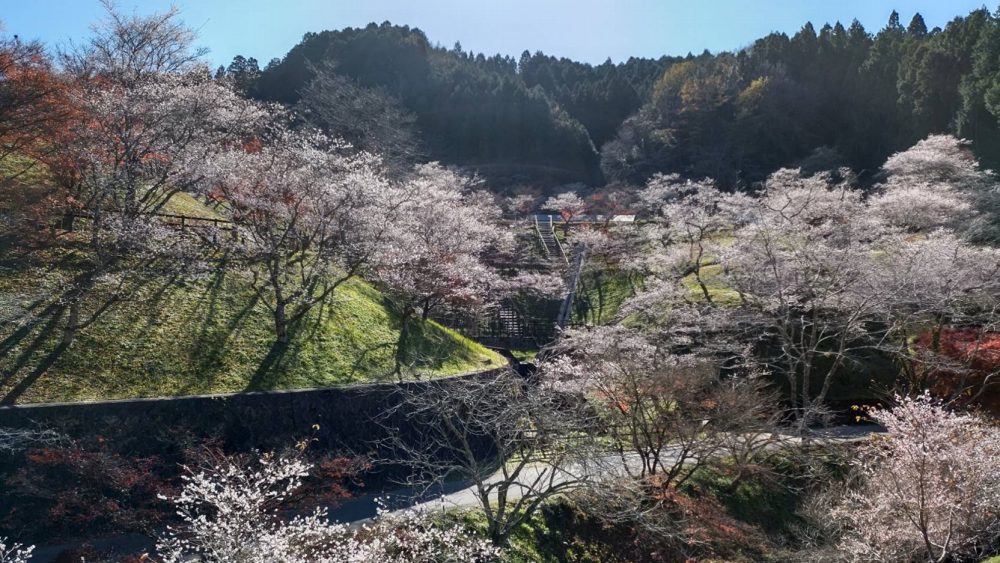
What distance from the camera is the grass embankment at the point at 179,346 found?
1302 centimetres

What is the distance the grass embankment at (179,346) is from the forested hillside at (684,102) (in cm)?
1970

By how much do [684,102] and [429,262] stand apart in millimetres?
29825

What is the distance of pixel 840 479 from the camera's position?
1736 centimetres

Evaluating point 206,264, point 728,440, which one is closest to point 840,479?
point 728,440

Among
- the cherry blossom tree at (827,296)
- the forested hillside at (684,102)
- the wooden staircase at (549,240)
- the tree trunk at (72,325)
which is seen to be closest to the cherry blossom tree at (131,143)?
the tree trunk at (72,325)

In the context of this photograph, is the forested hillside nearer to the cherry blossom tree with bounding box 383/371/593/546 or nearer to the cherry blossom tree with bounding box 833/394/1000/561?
the cherry blossom tree with bounding box 383/371/593/546

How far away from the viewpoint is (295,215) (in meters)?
17.1

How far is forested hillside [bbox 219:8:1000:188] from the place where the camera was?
127 ft

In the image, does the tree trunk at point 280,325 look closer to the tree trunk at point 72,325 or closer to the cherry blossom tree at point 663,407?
the tree trunk at point 72,325

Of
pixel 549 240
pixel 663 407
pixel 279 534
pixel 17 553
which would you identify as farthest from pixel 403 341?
pixel 549 240

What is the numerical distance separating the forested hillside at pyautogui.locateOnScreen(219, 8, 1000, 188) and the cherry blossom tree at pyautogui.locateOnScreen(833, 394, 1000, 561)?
2691cm

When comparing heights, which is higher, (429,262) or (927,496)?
(429,262)

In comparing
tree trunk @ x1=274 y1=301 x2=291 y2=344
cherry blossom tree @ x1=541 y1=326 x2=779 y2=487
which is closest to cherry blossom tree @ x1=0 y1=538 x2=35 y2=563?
tree trunk @ x1=274 y1=301 x2=291 y2=344

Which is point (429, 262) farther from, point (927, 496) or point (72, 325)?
point (927, 496)
